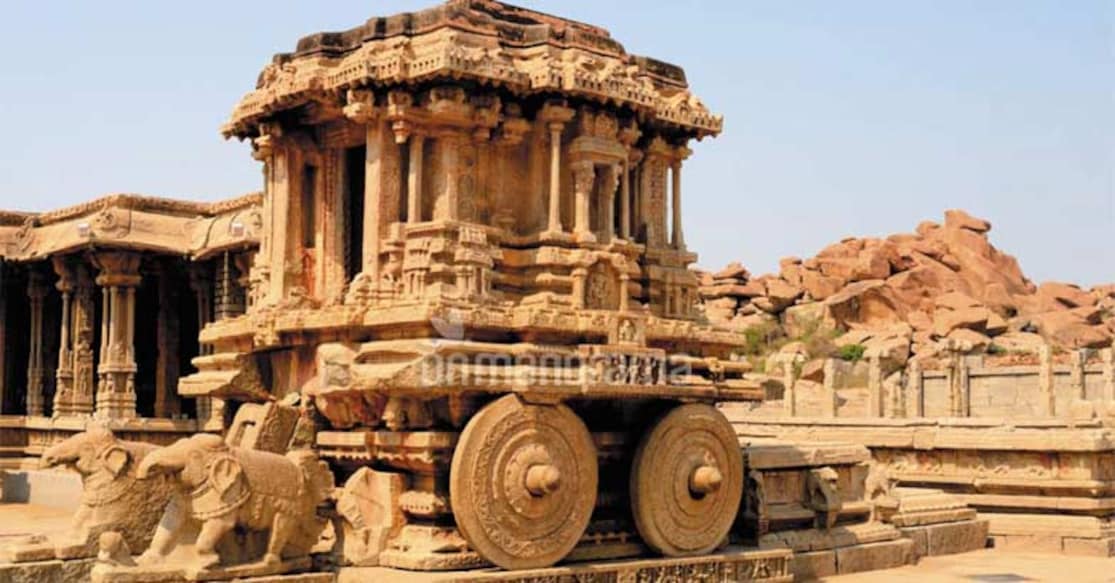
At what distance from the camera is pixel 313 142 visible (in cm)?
1307

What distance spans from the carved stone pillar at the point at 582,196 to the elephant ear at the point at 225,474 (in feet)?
13.7

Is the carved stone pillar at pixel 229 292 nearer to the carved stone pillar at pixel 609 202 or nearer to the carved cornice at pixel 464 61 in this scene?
the carved cornice at pixel 464 61

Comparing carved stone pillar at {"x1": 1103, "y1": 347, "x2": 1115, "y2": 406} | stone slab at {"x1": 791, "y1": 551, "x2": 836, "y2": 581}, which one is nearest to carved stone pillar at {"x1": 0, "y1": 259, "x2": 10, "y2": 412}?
stone slab at {"x1": 791, "y1": 551, "x2": 836, "y2": 581}

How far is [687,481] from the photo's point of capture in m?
11.2

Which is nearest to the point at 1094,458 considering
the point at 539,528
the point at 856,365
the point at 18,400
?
the point at 539,528

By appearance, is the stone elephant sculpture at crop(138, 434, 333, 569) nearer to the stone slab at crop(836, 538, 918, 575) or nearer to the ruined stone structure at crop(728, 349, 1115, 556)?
the stone slab at crop(836, 538, 918, 575)

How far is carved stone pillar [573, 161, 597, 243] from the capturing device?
487 inches

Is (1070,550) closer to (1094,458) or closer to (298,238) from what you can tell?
(1094,458)

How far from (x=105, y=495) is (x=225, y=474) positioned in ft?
3.78

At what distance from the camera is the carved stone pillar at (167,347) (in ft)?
88.1

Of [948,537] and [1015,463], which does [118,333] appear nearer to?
[948,537]

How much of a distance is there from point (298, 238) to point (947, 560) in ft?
24.8

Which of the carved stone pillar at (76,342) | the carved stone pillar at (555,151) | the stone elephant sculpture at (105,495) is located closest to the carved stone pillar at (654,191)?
the carved stone pillar at (555,151)

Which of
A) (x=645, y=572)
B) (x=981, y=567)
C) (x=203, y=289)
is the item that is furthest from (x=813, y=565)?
(x=203, y=289)
